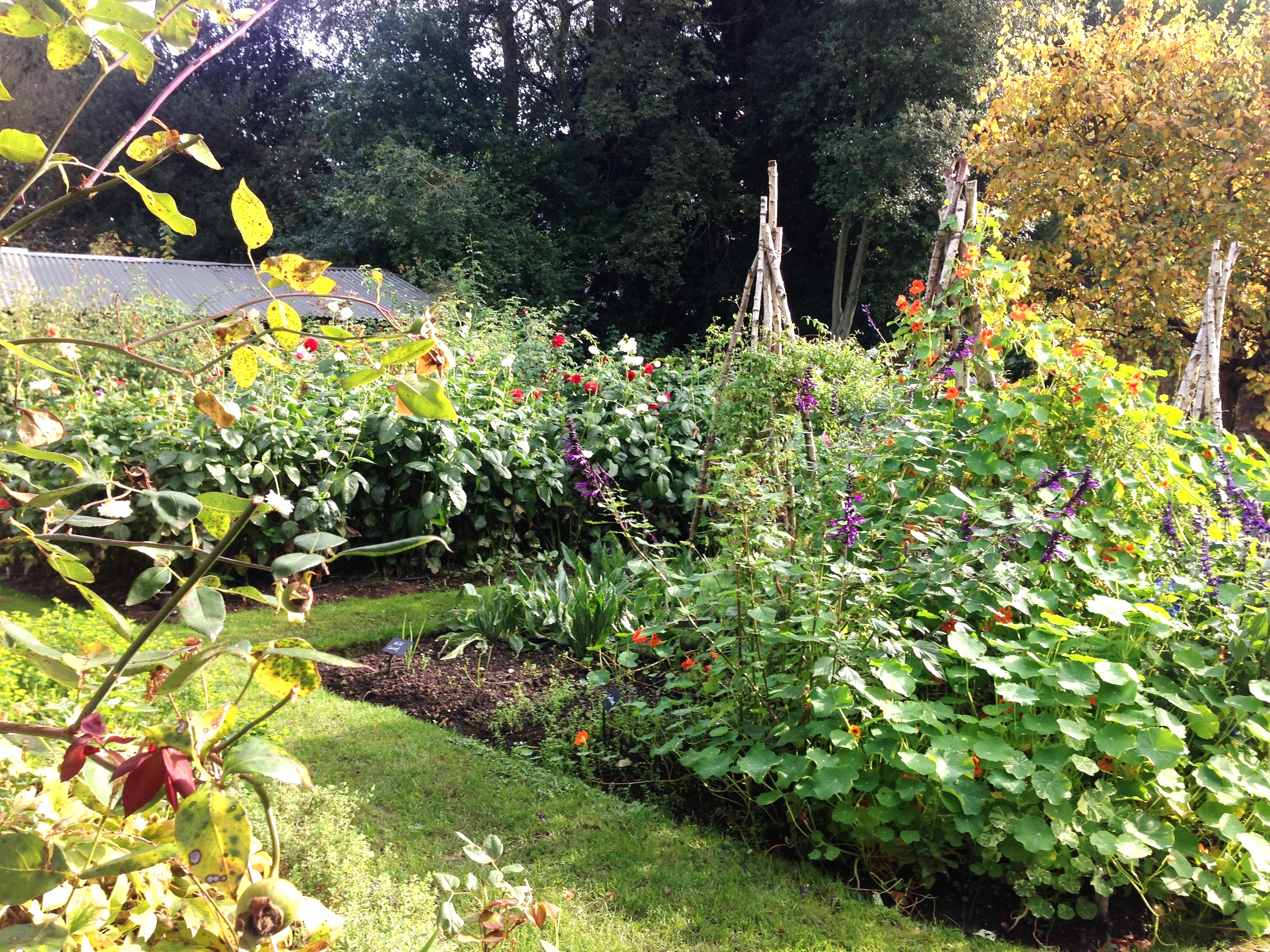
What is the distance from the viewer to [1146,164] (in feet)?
25.1

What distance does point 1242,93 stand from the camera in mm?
6566

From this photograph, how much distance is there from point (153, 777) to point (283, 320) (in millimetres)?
391

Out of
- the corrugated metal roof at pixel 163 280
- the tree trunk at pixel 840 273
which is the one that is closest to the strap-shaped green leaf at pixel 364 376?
the corrugated metal roof at pixel 163 280

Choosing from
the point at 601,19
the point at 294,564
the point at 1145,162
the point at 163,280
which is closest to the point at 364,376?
the point at 294,564

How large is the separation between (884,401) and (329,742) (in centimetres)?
256

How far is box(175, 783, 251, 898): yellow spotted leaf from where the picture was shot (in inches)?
24.0

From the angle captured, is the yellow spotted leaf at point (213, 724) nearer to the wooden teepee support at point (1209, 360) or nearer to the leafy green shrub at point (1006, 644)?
the leafy green shrub at point (1006, 644)

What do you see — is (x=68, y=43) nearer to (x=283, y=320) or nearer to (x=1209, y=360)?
(x=283, y=320)

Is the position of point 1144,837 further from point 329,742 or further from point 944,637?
point 329,742

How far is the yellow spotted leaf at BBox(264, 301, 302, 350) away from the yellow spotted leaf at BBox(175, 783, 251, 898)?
0.37 meters

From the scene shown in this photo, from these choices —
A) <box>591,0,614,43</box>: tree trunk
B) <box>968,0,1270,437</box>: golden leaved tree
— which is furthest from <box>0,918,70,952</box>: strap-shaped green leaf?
<box>591,0,614,43</box>: tree trunk

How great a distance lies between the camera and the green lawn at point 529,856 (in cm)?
187

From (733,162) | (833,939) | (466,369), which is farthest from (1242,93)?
(733,162)

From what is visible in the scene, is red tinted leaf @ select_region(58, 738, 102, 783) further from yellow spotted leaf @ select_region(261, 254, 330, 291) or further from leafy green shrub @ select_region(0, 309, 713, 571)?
leafy green shrub @ select_region(0, 309, 713, 571)
